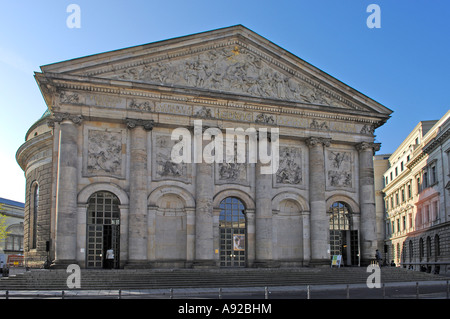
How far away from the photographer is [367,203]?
37688 millimetres

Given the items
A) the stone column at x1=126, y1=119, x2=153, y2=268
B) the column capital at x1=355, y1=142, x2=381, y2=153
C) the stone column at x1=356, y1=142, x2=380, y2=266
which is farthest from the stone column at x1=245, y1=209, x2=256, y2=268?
the column capital at x1=355, y1=142, x2=381, y2=153

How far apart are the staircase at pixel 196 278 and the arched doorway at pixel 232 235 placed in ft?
11.4

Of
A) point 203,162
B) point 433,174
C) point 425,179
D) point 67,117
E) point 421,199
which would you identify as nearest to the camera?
point 67,117

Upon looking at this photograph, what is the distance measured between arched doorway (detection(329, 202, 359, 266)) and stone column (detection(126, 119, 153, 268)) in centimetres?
1397

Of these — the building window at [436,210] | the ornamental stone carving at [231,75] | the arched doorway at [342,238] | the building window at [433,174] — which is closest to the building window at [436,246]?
the building window at [436,210]

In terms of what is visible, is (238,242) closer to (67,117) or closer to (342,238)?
(342,238)

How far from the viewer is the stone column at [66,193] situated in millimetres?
30141

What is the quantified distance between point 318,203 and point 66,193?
16831 millimetres

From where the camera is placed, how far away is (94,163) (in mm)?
32094

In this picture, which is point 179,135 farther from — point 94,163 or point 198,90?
point 94,163

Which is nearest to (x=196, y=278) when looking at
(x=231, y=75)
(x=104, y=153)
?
(x=104, y=153)

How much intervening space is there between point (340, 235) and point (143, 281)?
16195 millimetres
